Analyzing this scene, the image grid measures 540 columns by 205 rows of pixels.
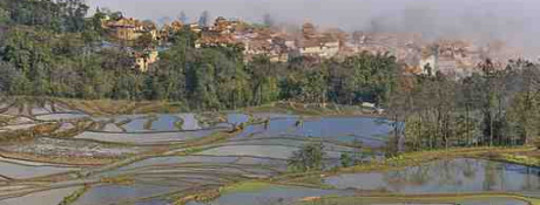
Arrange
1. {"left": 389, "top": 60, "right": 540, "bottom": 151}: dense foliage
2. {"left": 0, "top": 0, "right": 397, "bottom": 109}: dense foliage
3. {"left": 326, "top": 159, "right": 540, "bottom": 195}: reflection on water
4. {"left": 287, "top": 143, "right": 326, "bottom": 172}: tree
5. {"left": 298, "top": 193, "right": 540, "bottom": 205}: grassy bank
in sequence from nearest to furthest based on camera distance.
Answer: {"left": 298, "top": 193, "right": 540, "bottom": 205}: grassy bank
{"left": 326, "top": 159, "right": 540, "bottom": 195}: reflection on water
{"left": 287, "top": 143, "right": 326, "bottom": 172}: tree
{"left": 389, "top": 60, "right": 540, "bottom": 151}: dense foliage
{"left": 0, "top": 0, "right": 397, "bottom": 109}: dense foliage

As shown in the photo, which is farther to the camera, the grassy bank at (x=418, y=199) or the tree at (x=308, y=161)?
the tree at (x=308, y=161)

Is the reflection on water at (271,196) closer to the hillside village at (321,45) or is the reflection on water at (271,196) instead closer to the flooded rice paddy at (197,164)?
the flooded rice paddy at (197,164)

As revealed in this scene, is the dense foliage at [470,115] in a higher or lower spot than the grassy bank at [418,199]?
higher

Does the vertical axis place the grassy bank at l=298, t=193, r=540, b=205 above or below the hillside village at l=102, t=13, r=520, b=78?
below

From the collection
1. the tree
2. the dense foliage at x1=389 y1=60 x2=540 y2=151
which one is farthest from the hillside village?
the tree

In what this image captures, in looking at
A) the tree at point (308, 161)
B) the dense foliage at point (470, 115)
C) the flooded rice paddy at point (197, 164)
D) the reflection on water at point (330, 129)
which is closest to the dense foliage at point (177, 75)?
the flooded rice paddy at point (197, 164)

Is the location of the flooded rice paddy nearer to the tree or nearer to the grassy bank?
the grassy bank

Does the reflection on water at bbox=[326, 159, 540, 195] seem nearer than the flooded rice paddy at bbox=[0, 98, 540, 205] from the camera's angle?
No

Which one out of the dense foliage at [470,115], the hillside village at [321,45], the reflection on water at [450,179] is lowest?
the reflection on water at [450,179]
